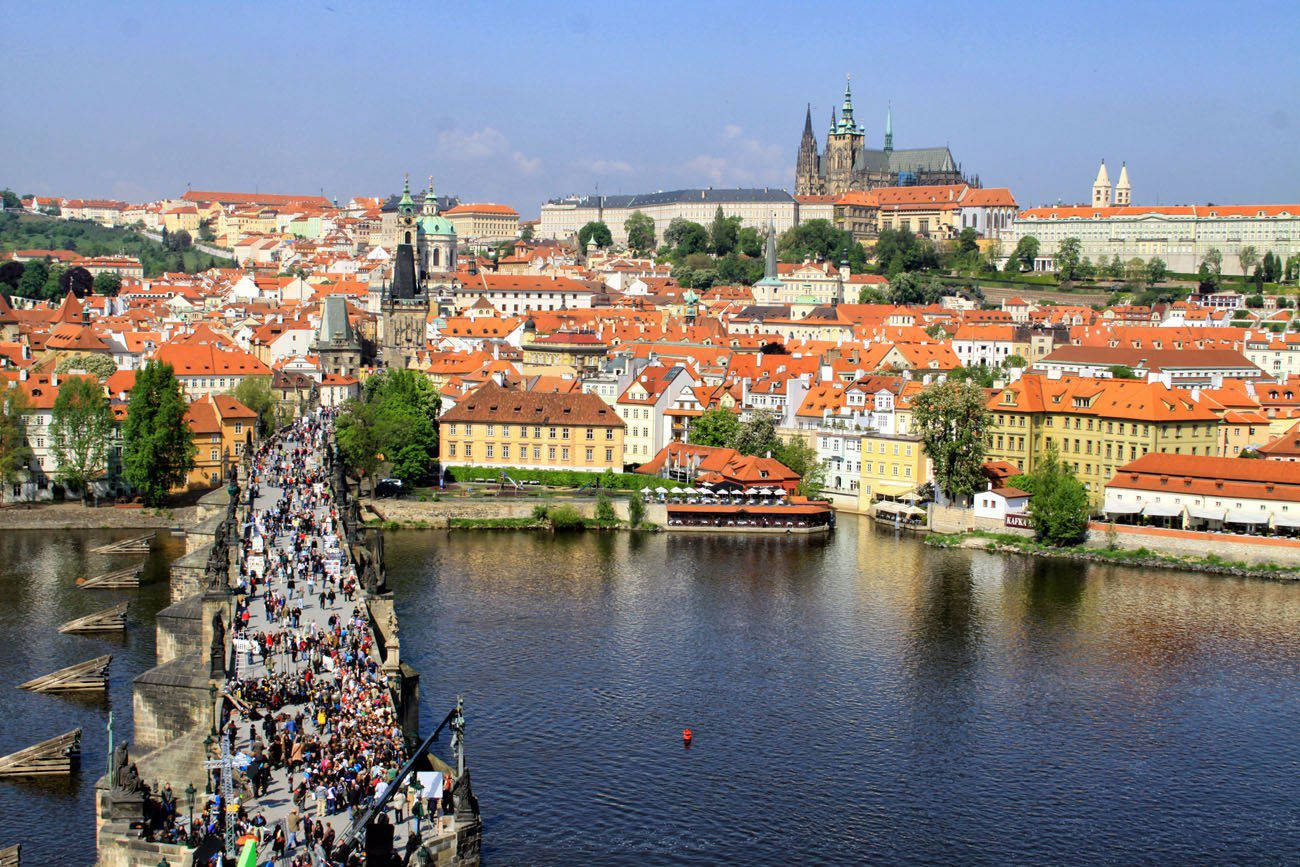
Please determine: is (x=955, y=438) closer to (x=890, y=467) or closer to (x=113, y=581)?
(x=890, y=467)

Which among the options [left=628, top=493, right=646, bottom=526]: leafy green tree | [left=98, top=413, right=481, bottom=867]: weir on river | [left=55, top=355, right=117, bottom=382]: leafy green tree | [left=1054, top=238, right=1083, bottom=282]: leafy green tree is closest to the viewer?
[left=98, top=413, right=481, bottom=867]: weir on river

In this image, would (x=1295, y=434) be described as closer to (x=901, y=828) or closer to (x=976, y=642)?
(x=976, y=642)

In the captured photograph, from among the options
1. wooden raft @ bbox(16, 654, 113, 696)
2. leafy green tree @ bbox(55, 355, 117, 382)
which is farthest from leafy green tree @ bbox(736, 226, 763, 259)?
wooden raft @ bbox(16, 654, 113, 696)

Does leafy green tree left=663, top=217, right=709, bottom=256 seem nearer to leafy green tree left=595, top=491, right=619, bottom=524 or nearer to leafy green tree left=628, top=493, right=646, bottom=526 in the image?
leafy green tree left=595, top=491, right=619, bottom=524

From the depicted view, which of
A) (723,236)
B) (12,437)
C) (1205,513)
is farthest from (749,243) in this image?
(1205,513)

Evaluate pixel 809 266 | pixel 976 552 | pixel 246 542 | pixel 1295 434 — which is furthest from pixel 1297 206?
pixel 246 542

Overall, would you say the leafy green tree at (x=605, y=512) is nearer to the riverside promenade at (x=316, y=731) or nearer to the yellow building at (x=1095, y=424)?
the yellow building at (x=1095, y=424)
